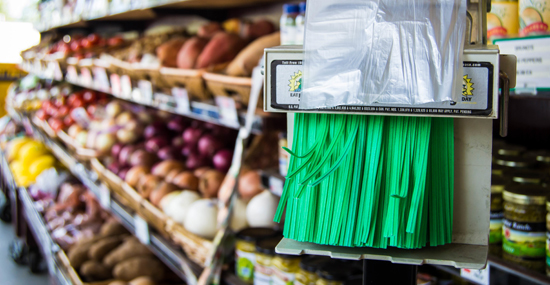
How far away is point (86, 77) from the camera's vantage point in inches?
131

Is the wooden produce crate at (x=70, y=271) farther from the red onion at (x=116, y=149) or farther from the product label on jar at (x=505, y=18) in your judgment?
the product label on jar at (x=505, y=18)

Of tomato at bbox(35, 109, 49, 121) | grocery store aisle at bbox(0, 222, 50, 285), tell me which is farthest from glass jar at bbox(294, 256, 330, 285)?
tomato at bbox(35, 109, 49, 121)

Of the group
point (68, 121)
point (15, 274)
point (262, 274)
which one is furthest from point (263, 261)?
point (68, 121)

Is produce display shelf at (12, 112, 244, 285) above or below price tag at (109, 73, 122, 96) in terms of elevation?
below

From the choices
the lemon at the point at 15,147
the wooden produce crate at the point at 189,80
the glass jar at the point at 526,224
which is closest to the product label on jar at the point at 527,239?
the glass jar at the point at 526,224

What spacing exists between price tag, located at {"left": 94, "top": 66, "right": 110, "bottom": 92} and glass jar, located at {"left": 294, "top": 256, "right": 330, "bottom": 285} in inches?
82.6

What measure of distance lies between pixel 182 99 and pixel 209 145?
1.48 feet

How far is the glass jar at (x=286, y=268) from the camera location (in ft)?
4.01

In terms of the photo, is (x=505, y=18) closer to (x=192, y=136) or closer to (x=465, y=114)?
(x=465, y=114)

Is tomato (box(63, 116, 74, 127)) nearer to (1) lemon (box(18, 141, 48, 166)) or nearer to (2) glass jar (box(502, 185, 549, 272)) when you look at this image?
(1) lemon (box(18, 141, 48, 166))

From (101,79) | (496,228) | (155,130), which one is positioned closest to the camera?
(496,228)

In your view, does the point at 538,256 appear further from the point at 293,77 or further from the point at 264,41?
the point at 264,41

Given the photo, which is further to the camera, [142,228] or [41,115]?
[41,115]

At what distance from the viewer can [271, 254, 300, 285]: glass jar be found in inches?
48.2
